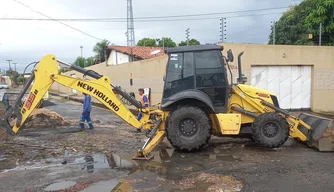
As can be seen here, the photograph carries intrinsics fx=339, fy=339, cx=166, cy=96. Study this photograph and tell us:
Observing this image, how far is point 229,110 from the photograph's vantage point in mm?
9023

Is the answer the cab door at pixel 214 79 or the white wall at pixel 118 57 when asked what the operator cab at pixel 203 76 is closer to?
the cab door at pixel 214 79

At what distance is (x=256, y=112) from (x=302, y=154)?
156 cm

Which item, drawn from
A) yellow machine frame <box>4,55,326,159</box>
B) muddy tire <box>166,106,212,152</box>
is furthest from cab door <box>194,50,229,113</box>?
muddy tire <box>166,106,212,152</box>

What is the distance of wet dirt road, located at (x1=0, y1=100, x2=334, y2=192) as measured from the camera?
620 cm

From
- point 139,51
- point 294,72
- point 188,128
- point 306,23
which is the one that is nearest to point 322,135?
point 188,128

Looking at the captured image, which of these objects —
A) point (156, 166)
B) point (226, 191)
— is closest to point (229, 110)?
point (156, 166)

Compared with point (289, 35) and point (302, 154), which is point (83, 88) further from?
point (289, 35)

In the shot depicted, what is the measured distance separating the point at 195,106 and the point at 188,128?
59 centimetres

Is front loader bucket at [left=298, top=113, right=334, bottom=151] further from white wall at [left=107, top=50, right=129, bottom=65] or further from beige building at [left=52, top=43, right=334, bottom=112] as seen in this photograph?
white wall at [left=107, top=50, right=129, bottom=65]

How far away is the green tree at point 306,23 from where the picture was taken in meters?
22.5

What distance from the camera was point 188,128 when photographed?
8445mm

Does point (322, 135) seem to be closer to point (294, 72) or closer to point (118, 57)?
point (294, 72)

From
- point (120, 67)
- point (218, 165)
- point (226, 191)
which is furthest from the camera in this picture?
point (120, 67)

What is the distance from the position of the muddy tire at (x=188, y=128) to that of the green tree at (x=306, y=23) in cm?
1779
